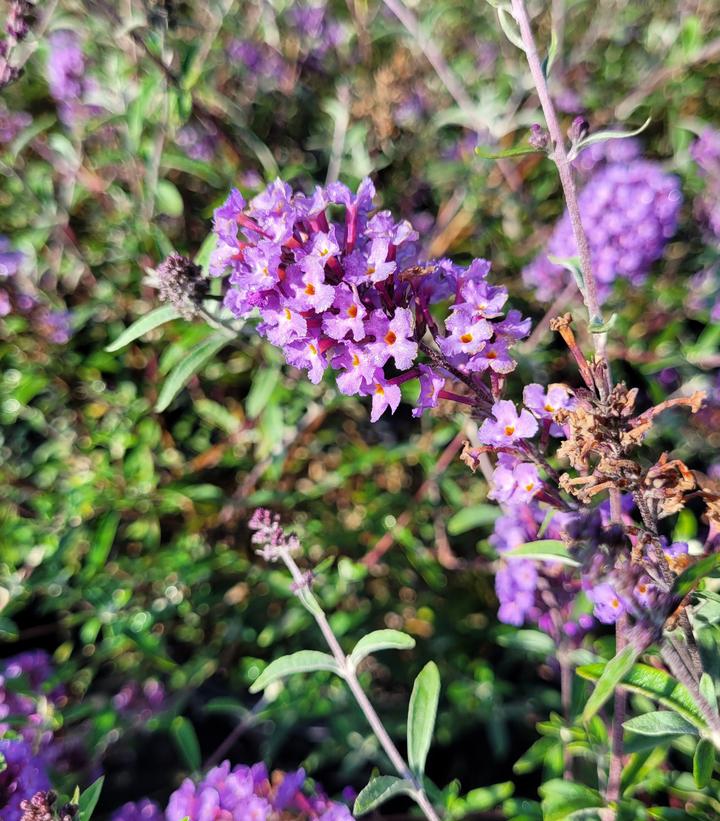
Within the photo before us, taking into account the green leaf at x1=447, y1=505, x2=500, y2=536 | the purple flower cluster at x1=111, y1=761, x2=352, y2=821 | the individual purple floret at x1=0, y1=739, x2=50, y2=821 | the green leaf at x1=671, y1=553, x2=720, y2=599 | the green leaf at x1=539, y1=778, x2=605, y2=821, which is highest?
the green leaf at x1=447, y1=505, x2=500, y2=536

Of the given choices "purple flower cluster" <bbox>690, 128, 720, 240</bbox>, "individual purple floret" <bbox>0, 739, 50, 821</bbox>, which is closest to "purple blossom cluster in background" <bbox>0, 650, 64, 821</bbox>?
"individual purple floret" <bbox>0, 739, 50, 821</bbox>

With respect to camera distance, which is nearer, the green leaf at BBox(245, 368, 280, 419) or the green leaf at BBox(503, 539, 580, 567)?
the green leaf at BBox(503, 539, 580, 567)

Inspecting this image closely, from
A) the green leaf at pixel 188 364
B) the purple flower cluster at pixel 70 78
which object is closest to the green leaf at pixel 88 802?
the green leaf at pixel 188 364

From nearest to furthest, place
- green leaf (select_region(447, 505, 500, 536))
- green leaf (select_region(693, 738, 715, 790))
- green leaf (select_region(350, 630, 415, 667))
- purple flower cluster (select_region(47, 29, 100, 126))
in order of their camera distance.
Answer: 1. green leaf (select_region(693, 738, 715, 790))
2. green leaf (select_region(350, 630, 415, 667))
3. green leaf (select_region(447, 505, 500, 536))
4. purple flower cluster (select_region(47, 29, 100, 126))

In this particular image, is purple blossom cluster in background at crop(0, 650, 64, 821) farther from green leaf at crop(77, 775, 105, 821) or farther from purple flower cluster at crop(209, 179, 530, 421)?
purple flower cluster at crop(209, 179, 530, 421)

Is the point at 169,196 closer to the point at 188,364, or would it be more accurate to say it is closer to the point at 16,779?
the point at 188,364

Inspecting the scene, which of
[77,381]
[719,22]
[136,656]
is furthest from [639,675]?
[719,22]
